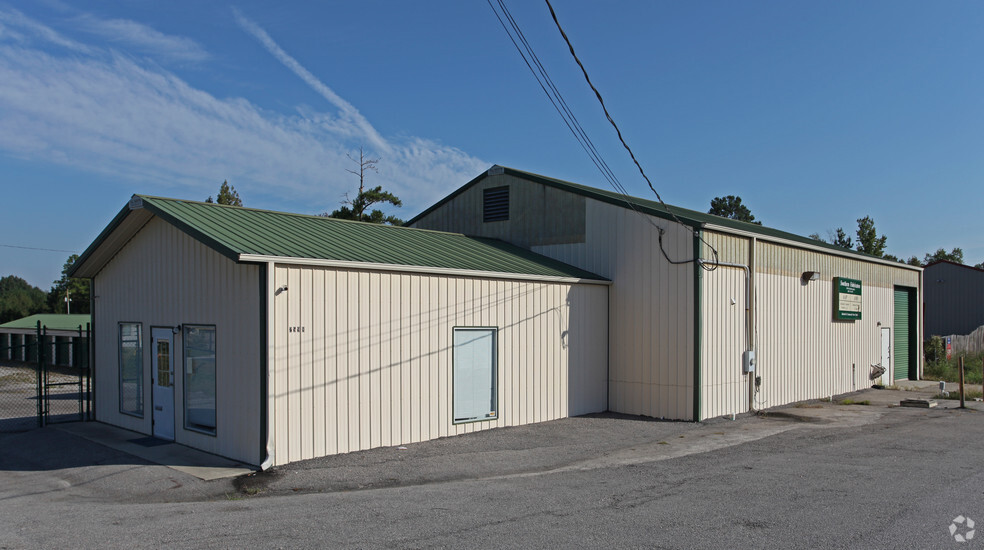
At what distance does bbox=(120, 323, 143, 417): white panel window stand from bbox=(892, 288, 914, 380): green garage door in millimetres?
23273

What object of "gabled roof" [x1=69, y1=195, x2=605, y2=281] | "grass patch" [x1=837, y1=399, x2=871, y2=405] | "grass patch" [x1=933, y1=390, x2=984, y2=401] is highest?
"gabled roof" [x1=69, y1=195, x2=605, y2=281]

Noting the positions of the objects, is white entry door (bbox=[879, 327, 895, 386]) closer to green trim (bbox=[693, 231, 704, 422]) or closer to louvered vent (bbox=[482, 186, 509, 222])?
green trim (bbox=[693, 231, 704, 422])

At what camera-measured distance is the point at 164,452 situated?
35.8 feet

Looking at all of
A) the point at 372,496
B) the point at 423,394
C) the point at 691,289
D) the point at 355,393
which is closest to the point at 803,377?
the point at 691,289

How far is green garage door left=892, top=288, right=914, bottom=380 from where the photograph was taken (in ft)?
78.0

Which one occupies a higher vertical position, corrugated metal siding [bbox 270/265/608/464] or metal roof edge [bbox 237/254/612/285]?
metal roof edge [bbox 237/254/612/285]

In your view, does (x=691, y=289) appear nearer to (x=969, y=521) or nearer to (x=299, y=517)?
(x=969, y=521)

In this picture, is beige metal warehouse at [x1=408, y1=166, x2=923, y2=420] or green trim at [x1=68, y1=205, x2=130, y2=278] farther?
beige metal warehouse at [x1=408, y1=166, x2=923, y2=420]

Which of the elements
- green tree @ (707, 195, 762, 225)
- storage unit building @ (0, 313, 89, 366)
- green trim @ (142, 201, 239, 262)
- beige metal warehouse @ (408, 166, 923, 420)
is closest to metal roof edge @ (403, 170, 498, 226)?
beige metal warehouse @ (408, 166, 923, 420)

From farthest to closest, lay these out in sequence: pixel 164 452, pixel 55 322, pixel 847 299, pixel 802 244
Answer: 1. pixel 55 322
2. pixel 847 299
3. pixel 802 244
4. pixel 164 452

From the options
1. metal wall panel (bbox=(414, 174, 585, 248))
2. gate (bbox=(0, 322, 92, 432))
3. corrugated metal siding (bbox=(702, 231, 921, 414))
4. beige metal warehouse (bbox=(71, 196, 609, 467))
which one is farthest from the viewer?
metal wall panel (bbox=(414, 174, 585, 248))

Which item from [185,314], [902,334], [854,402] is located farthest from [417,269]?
[902,334]

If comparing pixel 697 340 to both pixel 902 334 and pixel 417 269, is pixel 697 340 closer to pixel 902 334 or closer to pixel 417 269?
pixel 417 269

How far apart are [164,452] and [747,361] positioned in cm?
1203
